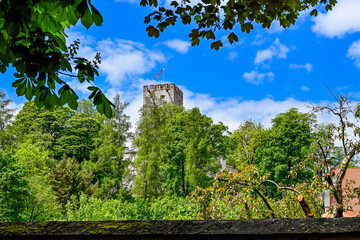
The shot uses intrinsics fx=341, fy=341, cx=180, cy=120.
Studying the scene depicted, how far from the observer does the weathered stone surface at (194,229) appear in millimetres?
2068

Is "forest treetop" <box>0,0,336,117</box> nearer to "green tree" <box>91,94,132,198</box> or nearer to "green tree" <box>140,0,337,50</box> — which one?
"green tree" <box>140,0,337,50</box>

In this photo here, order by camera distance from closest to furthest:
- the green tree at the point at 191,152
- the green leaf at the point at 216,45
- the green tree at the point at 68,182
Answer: the green leaf at the point at 216,45
the green tree at the point at 191,152
the green tree at the point at 68,182

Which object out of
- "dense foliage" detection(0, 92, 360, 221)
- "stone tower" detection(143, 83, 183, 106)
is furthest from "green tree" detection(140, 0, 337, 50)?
"stone tower" detection(143, 83, 183, 106)

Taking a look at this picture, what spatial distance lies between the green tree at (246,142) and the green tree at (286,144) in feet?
6.76

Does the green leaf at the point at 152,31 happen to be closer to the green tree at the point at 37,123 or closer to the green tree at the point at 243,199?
the green tree at the point at 243,199

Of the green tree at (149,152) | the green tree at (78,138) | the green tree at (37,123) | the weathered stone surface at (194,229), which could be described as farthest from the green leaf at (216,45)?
the green tree at (37,123)

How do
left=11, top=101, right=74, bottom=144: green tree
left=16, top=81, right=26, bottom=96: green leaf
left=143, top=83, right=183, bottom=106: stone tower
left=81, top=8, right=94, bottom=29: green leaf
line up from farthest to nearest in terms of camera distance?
left=143, top=83, right=183, bottom=106: stone tower → left=11, top=101, right=74, bottom=144: green tree → left=16, top=81, right=26, bottom=96: green leaf → left=81, top=8, right=94, bottom=29: green leaf

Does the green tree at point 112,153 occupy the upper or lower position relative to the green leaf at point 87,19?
upper

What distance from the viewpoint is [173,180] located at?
2878cm

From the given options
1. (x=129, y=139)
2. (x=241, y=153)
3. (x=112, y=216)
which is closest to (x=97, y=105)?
(x=112, y=216)

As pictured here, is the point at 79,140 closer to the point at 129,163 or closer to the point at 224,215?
the point at 129,163

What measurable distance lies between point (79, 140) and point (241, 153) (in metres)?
17.7

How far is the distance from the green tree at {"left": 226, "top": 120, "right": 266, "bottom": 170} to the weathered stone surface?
30396mm

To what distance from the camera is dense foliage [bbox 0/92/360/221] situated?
2170 cm
